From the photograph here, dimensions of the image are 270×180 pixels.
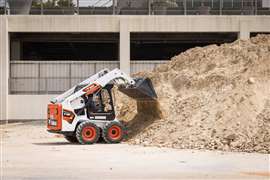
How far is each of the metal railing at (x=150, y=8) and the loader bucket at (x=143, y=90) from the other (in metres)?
14.0

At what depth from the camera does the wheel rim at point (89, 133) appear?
78.7 ft

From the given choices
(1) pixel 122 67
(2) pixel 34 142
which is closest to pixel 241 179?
(2) pixel 34 142

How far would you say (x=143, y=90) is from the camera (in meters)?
24.6

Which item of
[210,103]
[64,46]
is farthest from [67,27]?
[210,103]

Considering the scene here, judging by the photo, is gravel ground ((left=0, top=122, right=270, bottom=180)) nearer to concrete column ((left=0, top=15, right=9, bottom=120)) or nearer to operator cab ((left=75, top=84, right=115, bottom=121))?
operator cab ((left=75, top=84, right=115, bottom=121))

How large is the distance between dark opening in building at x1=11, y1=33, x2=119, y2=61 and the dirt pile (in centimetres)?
1133

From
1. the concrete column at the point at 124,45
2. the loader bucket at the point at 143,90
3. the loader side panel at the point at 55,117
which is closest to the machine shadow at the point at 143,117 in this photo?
the loader bucket at the point at 143,90

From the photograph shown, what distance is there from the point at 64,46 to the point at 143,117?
67.6 feet

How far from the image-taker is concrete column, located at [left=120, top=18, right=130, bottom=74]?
37.2 metres

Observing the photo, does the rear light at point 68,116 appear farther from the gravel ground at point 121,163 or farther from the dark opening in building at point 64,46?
the dark opening in building at point 64,46

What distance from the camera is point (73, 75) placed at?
3809 centimetres

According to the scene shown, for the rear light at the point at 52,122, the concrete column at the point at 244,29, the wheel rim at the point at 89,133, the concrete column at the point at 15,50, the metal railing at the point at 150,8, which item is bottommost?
the wheel rim at the point at 89,133

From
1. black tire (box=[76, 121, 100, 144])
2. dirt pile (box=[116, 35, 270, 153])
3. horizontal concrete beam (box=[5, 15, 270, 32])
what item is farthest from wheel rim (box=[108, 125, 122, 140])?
Result: horizontal concrete beam (box=[5, 15, 270, 32])

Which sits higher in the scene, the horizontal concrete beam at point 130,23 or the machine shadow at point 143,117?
the horizontal concrete beam at point 130,23
